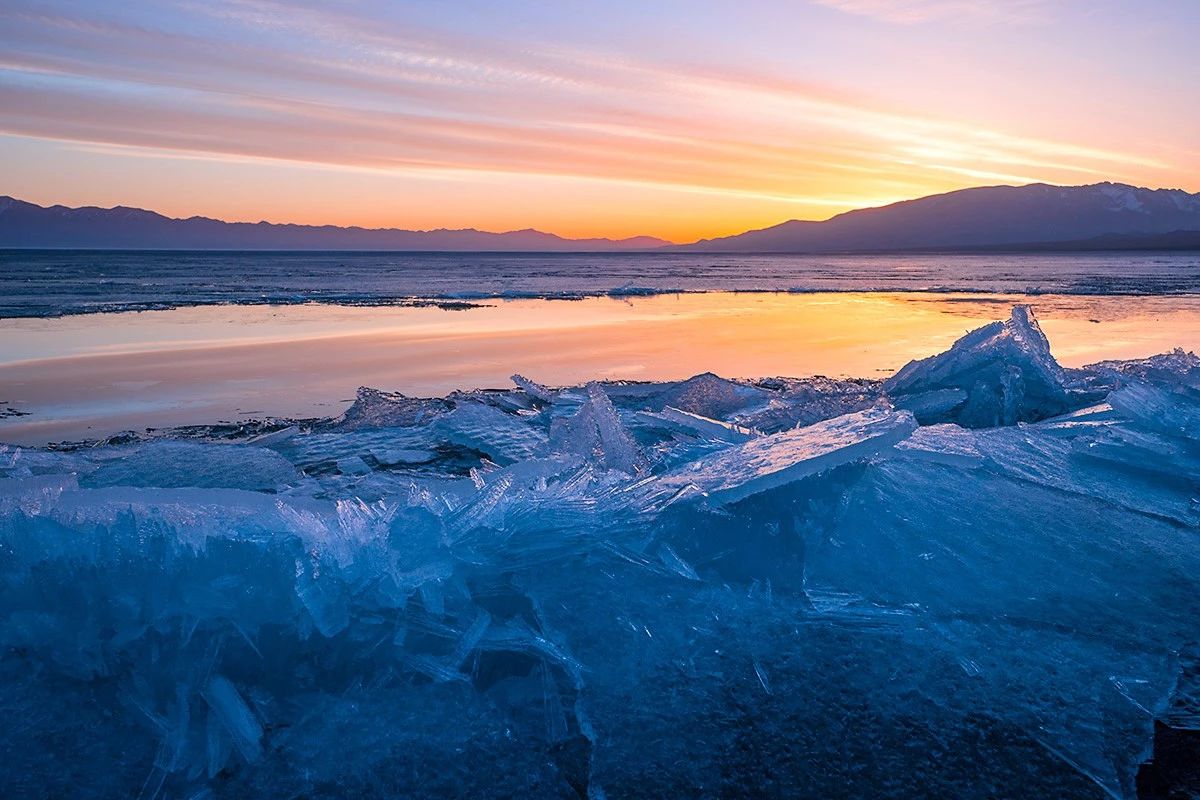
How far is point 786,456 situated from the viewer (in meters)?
3.13

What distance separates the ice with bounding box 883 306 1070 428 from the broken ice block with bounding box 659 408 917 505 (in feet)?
7.95

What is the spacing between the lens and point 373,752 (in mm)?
1873

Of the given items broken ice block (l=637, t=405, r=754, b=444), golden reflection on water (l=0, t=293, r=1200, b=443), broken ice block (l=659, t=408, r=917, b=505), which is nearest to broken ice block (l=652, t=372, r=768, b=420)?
broken ice block (l=637, t=405, r=754, b=444)

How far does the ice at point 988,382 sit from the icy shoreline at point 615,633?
2.43 m

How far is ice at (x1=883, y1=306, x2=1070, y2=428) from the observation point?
5.77m

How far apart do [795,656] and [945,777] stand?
1.75 ft

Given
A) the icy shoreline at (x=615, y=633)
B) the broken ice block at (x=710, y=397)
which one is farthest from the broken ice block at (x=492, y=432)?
the icy shoreline at (x=615, y=633)

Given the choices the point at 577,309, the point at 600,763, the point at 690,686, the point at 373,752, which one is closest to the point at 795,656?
the point at 690,686

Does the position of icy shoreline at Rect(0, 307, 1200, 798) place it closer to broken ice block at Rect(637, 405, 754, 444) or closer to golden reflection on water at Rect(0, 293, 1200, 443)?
broken ice block at Rect(637, 405, 754, 444)

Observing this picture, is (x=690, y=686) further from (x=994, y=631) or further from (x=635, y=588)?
(x=994, y=631)

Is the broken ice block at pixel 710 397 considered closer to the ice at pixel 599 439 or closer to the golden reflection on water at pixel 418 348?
the ice at pixel 599 439

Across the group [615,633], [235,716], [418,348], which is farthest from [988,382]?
[418,348]

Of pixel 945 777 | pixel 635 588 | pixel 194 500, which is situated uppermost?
pixel 194 500

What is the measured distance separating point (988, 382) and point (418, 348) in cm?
724
